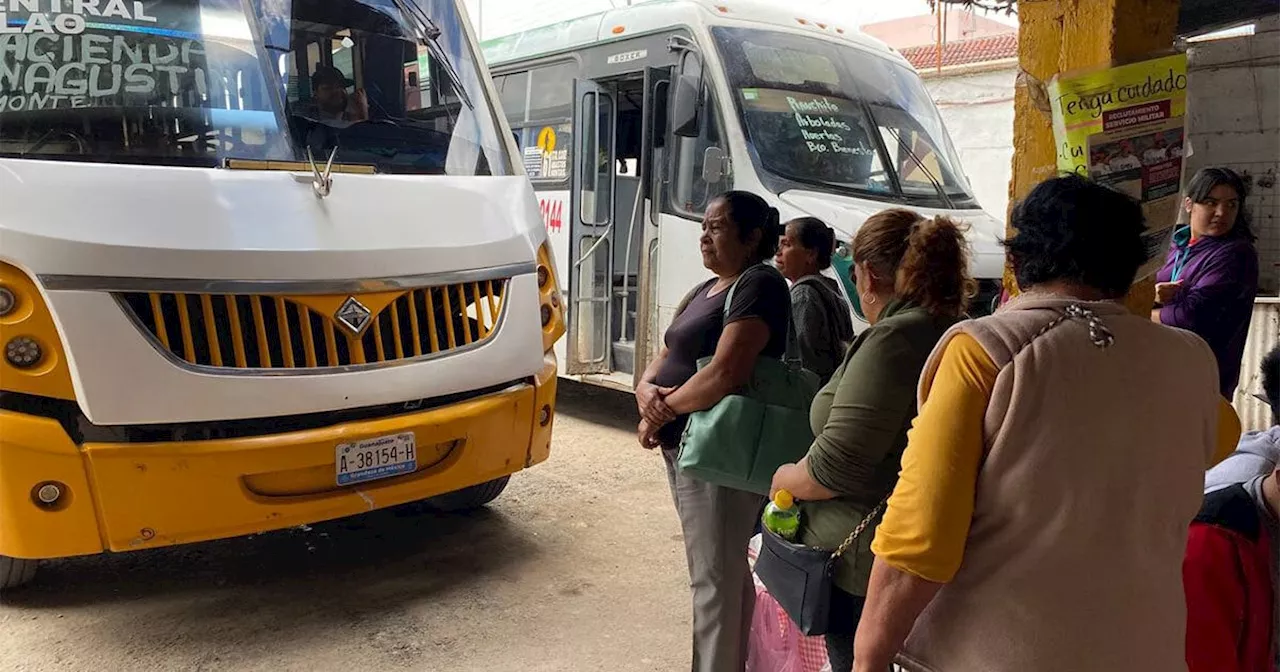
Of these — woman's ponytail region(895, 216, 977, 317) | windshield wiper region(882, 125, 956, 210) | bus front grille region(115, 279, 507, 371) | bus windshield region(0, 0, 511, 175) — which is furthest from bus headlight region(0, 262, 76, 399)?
windshield wiper region(882, 125, 956, 210)

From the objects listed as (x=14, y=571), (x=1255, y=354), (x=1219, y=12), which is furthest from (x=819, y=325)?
(x=1255, y=354)

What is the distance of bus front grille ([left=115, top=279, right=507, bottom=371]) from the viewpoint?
10.2 feet

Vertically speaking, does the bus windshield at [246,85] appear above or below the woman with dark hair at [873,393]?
above

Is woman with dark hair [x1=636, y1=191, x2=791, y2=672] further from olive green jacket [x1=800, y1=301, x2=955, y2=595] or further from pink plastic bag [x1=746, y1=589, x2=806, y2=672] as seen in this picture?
olive green jacket [x1=800, y1=301, x2=955, y2=595]

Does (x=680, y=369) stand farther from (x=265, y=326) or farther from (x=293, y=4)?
(x=293, y=4)

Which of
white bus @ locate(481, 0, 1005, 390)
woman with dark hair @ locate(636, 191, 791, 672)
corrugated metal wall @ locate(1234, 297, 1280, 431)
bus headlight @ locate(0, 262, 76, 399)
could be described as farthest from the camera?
white bus @ locate(481, 0, 1005, 390)

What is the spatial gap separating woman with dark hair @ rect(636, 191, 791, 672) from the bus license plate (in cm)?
110

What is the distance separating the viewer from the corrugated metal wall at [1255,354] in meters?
5.96

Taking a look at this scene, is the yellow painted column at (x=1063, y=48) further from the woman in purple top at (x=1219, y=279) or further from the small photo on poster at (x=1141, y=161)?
the woman in purple top at (x=1219, y=279)

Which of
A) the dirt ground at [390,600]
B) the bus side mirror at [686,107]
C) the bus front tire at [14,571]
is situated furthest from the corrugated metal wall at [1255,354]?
the bus front tire at [14,571]

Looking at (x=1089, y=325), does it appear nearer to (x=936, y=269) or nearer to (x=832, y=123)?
(x=936, y=269)

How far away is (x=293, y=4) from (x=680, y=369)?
2.56 meters

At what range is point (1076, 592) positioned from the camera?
1471mm

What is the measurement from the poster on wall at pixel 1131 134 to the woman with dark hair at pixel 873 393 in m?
0.32
